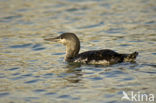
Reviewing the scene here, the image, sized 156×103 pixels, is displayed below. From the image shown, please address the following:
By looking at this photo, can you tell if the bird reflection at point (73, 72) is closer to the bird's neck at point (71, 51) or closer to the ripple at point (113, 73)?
the bird's neck at point (71, 51)

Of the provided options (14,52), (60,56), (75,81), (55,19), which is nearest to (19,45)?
(14,52)

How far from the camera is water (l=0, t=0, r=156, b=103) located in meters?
8.77

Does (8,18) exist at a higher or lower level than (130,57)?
higher

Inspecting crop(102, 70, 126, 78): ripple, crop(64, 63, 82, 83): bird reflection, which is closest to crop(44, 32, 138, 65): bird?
crop(64, 63, 82, 83): bird reflection

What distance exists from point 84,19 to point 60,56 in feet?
16.0

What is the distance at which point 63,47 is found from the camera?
44.7ft

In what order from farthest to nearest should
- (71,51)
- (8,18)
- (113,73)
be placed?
1. (8,18)
2. (71,51)
3. (113,73)

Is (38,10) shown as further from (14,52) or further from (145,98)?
(145,98)

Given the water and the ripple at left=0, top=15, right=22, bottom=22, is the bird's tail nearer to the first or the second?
the water

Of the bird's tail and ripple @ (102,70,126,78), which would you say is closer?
ripple @ (102,70,126,78)

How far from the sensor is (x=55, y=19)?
16984 millimetres

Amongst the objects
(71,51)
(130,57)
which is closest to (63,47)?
(71,51)

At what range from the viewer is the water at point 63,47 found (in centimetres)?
877

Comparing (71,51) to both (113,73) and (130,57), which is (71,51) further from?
(113,73)
